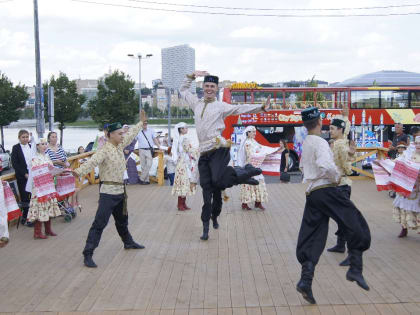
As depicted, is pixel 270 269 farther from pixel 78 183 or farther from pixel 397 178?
pixel 78 183

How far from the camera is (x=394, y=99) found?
21.8 meters

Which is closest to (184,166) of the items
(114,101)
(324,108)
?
(324,108)

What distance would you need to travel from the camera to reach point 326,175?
484cm

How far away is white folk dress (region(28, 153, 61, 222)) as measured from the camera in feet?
26.3

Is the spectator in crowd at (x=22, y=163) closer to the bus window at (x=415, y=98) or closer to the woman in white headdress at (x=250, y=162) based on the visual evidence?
the woman in white headdress at (x=250, y=162)

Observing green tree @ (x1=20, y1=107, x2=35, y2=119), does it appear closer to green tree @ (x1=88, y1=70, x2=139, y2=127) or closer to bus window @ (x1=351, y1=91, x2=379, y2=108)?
green tree @ (x1=88, y1=70, x2=139, y2=127)

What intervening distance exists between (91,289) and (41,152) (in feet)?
11.4

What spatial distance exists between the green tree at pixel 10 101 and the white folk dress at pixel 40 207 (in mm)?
32381

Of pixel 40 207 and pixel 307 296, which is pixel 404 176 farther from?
pixel 40 207

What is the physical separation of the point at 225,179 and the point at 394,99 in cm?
1709

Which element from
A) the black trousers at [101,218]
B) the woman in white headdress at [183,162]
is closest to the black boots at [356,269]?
the black trousers at [101,218]

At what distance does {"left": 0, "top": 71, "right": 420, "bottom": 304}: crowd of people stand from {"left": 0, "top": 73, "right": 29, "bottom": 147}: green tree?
3158 centimetres

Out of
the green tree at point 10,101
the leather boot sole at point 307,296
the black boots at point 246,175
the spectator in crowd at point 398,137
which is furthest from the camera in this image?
the green tree at point 10,101

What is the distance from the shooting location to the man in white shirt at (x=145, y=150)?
14453 mm
